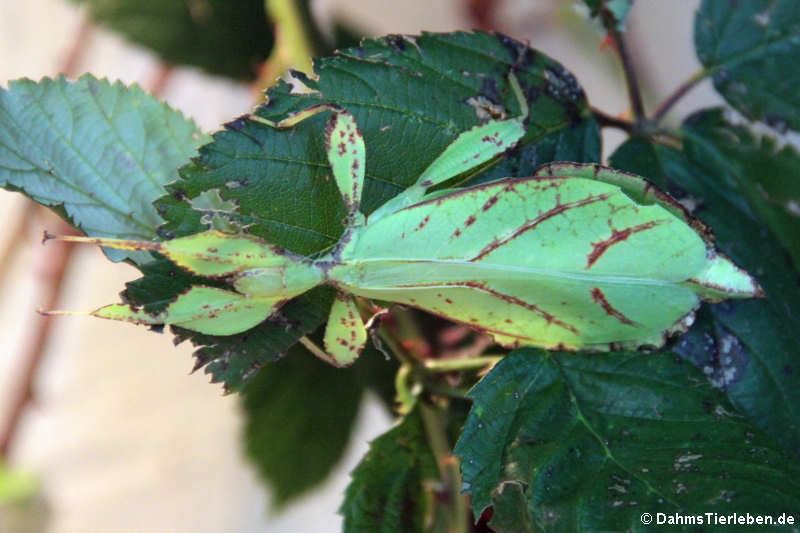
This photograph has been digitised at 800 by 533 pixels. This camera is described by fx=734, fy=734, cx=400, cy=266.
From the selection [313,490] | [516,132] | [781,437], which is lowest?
[781,437]

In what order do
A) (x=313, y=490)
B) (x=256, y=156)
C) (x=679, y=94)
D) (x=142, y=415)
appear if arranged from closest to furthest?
(x=256, y=156), (x=679, y=94), (x=313, y=490), (x=142, y=415)

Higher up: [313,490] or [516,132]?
[516,132]

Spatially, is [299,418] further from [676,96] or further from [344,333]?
[676,96]

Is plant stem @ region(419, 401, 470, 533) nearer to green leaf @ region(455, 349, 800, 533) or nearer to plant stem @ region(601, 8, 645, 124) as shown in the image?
green leaf @ region(455, 349, 800, 533)

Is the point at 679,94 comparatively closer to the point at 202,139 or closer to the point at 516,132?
the point at 516,132

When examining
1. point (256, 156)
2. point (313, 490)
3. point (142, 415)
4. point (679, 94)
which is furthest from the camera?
point (142, 415)

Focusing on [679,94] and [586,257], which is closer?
[586,257]

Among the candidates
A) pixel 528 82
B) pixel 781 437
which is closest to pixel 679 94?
pixel 528 82
